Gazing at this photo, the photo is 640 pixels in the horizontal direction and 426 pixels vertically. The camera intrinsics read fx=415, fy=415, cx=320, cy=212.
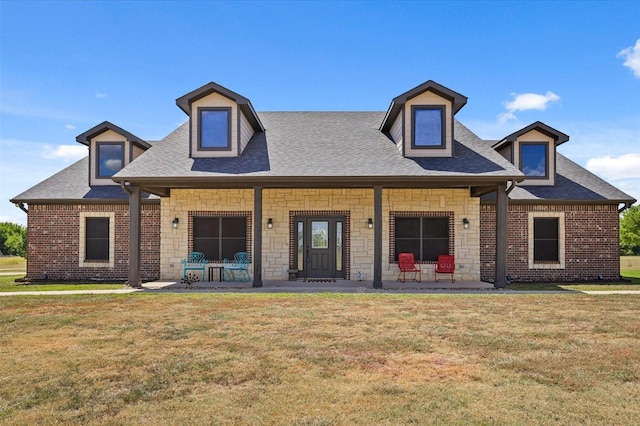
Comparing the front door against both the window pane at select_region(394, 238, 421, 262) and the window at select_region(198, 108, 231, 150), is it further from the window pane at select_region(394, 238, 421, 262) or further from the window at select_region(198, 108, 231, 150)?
the window at select_region(198, 108, 231, 150)

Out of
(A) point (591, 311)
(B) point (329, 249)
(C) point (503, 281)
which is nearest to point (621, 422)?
(A) point (591, 311)

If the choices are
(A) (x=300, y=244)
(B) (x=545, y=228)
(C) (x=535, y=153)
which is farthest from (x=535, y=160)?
(A) (x=300, y=244)

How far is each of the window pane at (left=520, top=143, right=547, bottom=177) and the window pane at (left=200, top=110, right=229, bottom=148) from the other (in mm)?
10839

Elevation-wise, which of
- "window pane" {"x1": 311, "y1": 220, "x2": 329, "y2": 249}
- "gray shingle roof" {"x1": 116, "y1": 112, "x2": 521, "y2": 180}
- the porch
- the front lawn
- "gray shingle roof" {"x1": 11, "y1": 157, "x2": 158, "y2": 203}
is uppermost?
"gray shingle roof" {"x1": 116, "y1": 112, "x2": 521, "y2": 180}

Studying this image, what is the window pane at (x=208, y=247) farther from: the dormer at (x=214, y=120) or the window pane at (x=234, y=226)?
the dormer at (x=214, y=120)

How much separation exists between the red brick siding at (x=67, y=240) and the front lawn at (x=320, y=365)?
598cm

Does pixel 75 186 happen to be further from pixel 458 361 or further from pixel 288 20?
pixel 458 361

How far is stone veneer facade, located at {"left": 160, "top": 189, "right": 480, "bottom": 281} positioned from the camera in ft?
47.5

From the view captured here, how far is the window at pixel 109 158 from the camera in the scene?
1553 centimetres

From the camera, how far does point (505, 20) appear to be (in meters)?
14.9

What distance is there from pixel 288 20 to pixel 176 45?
159 inches

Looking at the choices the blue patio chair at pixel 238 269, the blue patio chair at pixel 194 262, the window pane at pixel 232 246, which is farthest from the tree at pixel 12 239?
the blue patio chair at pixel 238 269

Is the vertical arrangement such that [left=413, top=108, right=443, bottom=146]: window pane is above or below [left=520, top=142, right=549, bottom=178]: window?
above

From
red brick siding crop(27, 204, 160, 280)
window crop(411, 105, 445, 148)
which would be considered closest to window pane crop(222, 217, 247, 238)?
red brick siding crop(27, 204, 160, 280)
